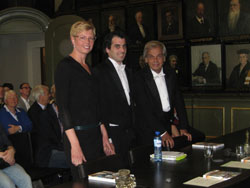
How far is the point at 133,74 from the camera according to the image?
192 inches

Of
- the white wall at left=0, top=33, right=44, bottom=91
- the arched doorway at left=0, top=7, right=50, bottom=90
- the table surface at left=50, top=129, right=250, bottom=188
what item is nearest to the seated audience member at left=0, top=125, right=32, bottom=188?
the table surface at left=50, top=129, right=250, bottom=188

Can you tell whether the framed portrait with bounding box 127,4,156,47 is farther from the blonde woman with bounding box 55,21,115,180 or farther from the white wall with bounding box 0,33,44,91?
the blonde woman with bounding box 55,21,115,180

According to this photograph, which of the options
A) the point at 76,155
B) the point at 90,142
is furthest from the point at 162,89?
the point at 76,155

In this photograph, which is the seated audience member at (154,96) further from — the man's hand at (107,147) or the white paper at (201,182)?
the white paper at (201,182)

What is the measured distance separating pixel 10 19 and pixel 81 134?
932 centimetres

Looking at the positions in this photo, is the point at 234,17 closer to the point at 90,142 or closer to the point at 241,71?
the point at 241,71

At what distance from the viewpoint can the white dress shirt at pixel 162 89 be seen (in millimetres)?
4887

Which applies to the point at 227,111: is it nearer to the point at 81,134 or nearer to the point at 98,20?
the point at 98,20

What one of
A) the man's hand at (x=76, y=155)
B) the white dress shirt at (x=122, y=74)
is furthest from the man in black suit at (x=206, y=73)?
the man's hand at (x=76, y=155)

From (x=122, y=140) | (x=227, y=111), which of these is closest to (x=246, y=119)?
(x=227, y=111)

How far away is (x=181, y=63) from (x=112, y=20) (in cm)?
232

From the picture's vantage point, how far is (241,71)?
9367 millimetres

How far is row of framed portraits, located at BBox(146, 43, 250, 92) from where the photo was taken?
9.37 m

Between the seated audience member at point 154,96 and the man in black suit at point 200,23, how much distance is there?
5.13 metres
